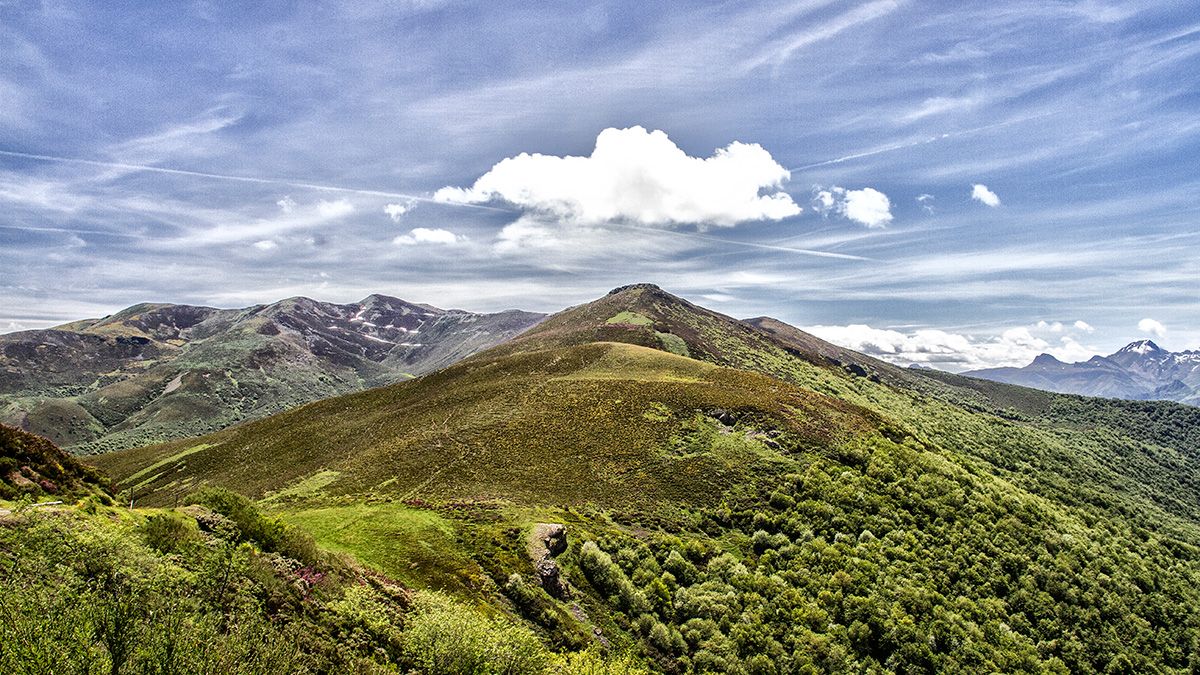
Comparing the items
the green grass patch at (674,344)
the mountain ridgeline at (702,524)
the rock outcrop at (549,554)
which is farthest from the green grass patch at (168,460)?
the green grass patch at (674,344)

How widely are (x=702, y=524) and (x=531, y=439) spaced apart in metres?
25.6

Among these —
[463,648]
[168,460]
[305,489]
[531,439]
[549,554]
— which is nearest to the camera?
[463,648]

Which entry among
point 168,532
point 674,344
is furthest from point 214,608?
point 674,344

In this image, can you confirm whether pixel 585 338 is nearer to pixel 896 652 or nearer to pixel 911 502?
pixel 911 502

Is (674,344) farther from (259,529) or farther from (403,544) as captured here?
(259,529)

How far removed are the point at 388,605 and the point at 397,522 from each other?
16.1m

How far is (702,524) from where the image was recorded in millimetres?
57781

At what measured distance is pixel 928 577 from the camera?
54.1m

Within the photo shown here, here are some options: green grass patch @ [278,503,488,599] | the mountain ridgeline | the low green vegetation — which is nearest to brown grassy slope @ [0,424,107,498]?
the low green vegetation

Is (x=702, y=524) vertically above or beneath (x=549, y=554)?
beneath

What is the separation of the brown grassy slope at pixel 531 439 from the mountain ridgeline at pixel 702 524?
421 mm

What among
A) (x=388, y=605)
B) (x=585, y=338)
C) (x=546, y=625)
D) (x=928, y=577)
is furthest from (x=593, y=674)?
(x=585, y=338)

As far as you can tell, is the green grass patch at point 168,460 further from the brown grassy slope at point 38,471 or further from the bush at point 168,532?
the bush at point 168,532

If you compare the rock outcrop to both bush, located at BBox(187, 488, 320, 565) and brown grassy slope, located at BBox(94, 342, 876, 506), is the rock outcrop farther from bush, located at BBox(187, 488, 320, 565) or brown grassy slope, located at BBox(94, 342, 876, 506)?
bush, located at BBox(187, 488, 320, 565)
